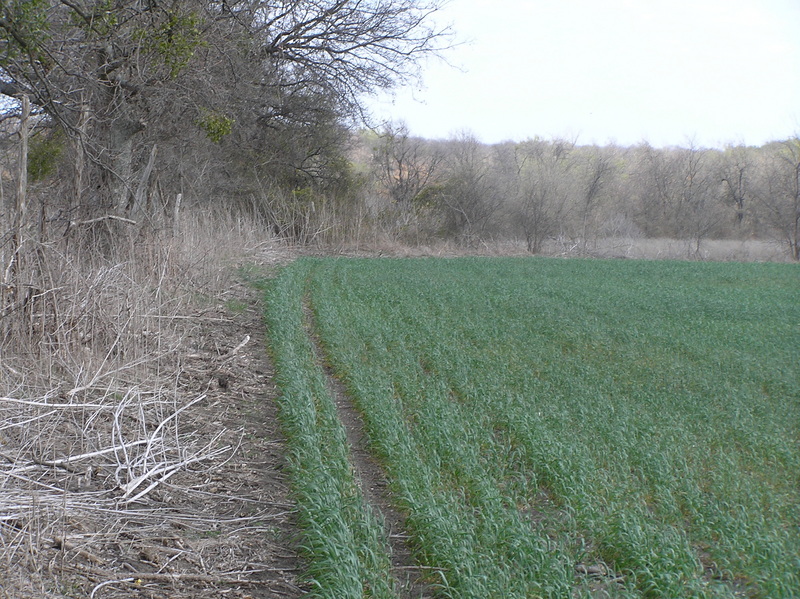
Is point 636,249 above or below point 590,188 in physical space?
below

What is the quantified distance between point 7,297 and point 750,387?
27.9ft

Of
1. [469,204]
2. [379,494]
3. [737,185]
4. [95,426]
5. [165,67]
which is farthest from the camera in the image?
[737,185]

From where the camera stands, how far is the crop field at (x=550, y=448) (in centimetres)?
403

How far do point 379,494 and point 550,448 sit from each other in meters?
1.59

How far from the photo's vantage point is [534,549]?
4.11 m

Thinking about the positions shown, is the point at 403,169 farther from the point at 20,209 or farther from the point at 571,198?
the point at 20,209

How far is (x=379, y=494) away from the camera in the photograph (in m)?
5.31

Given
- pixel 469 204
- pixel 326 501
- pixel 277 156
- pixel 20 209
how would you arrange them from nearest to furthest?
1. pixel 326 501
2. pixel 20 209
3. pixel 277 156
4. pixel 469 204

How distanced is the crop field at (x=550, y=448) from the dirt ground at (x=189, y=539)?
25cm

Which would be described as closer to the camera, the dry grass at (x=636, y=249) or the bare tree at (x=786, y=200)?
the dry grass at (x=636, y=249)

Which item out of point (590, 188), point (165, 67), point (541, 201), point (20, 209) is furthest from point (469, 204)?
point (20, 209)

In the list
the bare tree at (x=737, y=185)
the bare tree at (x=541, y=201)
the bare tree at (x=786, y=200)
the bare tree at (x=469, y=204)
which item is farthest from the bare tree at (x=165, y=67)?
the bare tree at (x=737, y=185)

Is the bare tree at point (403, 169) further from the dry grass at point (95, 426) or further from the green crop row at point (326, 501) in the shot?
the green crop row at point (326, 501)

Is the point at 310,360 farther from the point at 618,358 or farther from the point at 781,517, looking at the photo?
the point at 781,517
